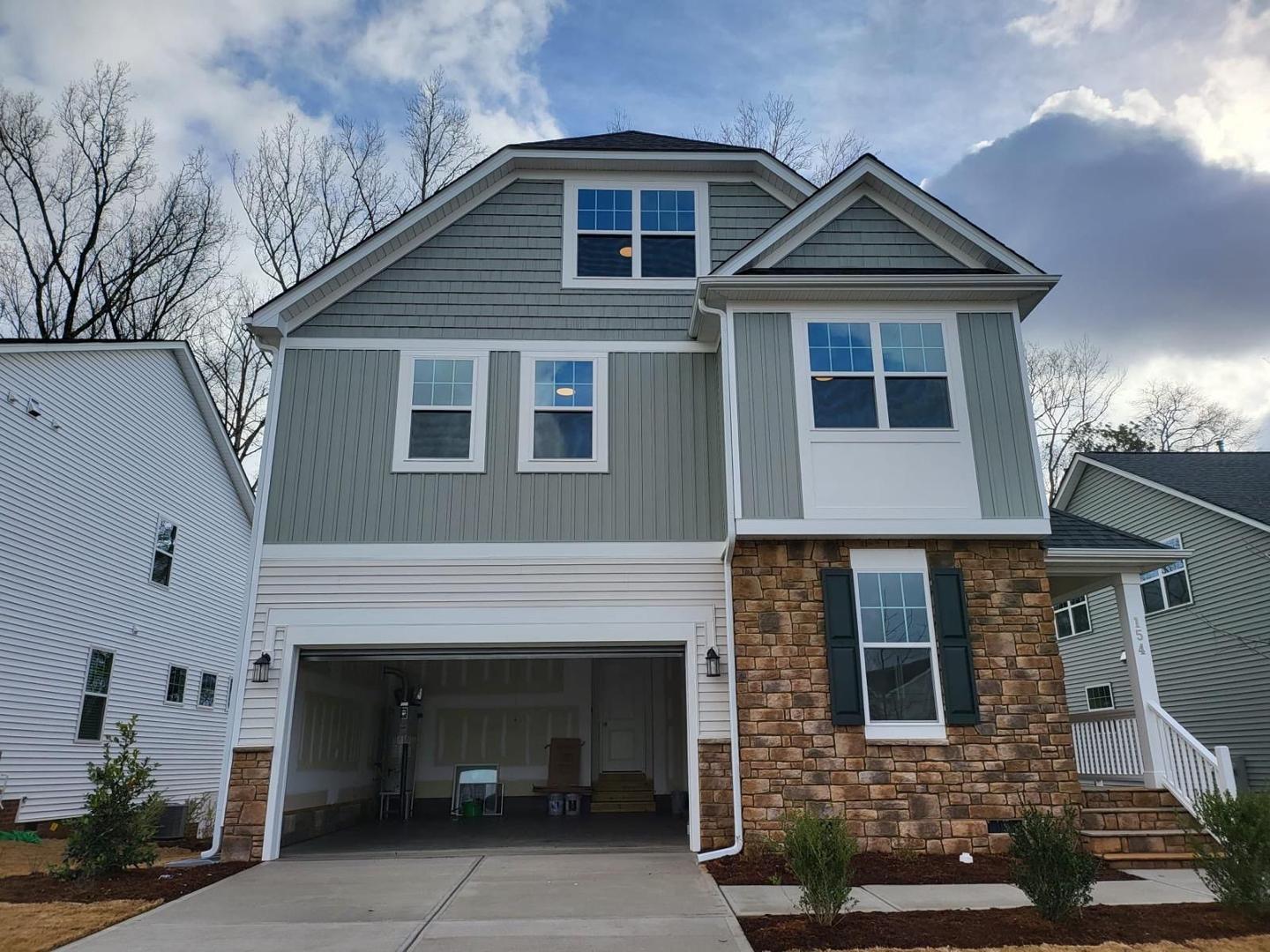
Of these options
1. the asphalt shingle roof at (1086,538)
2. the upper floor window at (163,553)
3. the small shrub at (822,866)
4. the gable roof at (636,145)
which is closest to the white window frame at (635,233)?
the gable roof at (636,145)

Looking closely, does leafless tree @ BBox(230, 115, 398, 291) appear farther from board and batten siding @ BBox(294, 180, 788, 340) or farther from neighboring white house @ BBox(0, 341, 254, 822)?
board and batten siding @ BBox(294, 180, 788, 340)

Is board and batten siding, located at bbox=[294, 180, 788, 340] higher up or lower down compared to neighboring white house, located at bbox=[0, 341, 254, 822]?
higher up

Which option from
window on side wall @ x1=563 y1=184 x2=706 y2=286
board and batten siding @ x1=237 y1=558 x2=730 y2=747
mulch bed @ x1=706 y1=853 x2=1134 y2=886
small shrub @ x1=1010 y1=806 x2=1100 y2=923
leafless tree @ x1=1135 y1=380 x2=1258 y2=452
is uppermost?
leafless tree @ x1=1135 y1=380 x2=1258 y2=452

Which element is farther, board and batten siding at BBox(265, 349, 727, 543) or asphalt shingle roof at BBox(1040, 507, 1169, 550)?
board and batten siding at BBox(265, 349, 727, 543)

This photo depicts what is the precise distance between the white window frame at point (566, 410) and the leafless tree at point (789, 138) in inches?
505

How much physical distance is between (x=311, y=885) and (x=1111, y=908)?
626 cm

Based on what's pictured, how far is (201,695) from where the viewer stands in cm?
1702

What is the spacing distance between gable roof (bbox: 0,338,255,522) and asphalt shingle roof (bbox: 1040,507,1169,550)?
12.1m

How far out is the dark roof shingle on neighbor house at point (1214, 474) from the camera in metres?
14.8

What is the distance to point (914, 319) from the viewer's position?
9.45 m

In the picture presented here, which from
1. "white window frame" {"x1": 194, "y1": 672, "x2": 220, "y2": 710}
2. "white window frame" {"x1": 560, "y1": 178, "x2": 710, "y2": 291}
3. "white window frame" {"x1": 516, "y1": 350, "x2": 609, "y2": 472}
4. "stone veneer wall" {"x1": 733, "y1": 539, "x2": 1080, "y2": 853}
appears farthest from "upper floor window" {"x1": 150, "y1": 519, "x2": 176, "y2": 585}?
"stone veneer wall" {"x1": 733, "y1": 539, "x2": 1080, "y2": 853}

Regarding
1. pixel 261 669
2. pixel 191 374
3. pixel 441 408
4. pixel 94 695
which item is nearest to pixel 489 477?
pixel 441 408

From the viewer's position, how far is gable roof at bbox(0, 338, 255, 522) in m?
12.1

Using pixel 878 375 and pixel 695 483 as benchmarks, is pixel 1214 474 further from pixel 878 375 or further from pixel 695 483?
pixel 695 483
